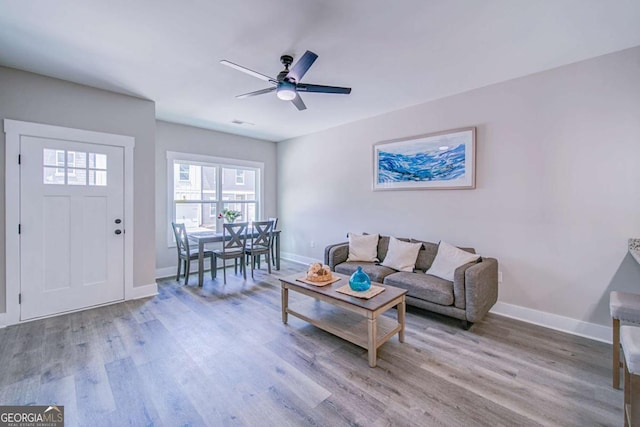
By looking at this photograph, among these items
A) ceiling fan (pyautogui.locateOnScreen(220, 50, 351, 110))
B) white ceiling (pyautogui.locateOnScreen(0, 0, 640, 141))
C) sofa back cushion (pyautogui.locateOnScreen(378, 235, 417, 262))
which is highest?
white ceiling (pyautogui.locateOnScreen(0, 0, 640, 141))

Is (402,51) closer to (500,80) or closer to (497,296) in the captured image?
(500,80)

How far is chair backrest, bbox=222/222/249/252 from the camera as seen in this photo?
4380mm

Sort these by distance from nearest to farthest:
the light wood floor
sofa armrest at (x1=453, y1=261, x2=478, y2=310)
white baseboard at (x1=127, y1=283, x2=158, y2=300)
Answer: the light wood floor < sofa armrest at (x1=453, y1=261, x2=478, y2=310) < white baseboard at (x1=127, y1=283, x2=158, y2=300)

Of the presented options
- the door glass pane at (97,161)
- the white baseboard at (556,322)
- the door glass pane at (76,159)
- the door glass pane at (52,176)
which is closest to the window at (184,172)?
the door glass pane at (97,161)

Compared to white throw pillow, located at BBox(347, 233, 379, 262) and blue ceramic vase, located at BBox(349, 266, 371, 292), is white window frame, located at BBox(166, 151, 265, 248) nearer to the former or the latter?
white throw pillow, located at BBox(347, 233, 379, 262)

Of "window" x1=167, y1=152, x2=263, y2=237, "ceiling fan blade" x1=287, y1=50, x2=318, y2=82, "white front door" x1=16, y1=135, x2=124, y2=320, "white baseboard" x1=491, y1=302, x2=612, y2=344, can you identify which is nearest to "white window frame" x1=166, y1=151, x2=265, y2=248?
"window" x1=167, y1=152, x2=263, y2=237

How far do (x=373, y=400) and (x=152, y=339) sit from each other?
2.07m

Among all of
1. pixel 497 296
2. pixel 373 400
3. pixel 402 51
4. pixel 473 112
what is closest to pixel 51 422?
pixel 373 400

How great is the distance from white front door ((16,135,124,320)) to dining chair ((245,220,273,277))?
1.81 meters

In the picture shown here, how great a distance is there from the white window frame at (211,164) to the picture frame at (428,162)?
2.72 meters

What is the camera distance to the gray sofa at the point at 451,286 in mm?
2689

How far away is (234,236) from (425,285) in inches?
116

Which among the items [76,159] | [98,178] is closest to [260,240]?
[98,178]

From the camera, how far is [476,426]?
1.60 metres
